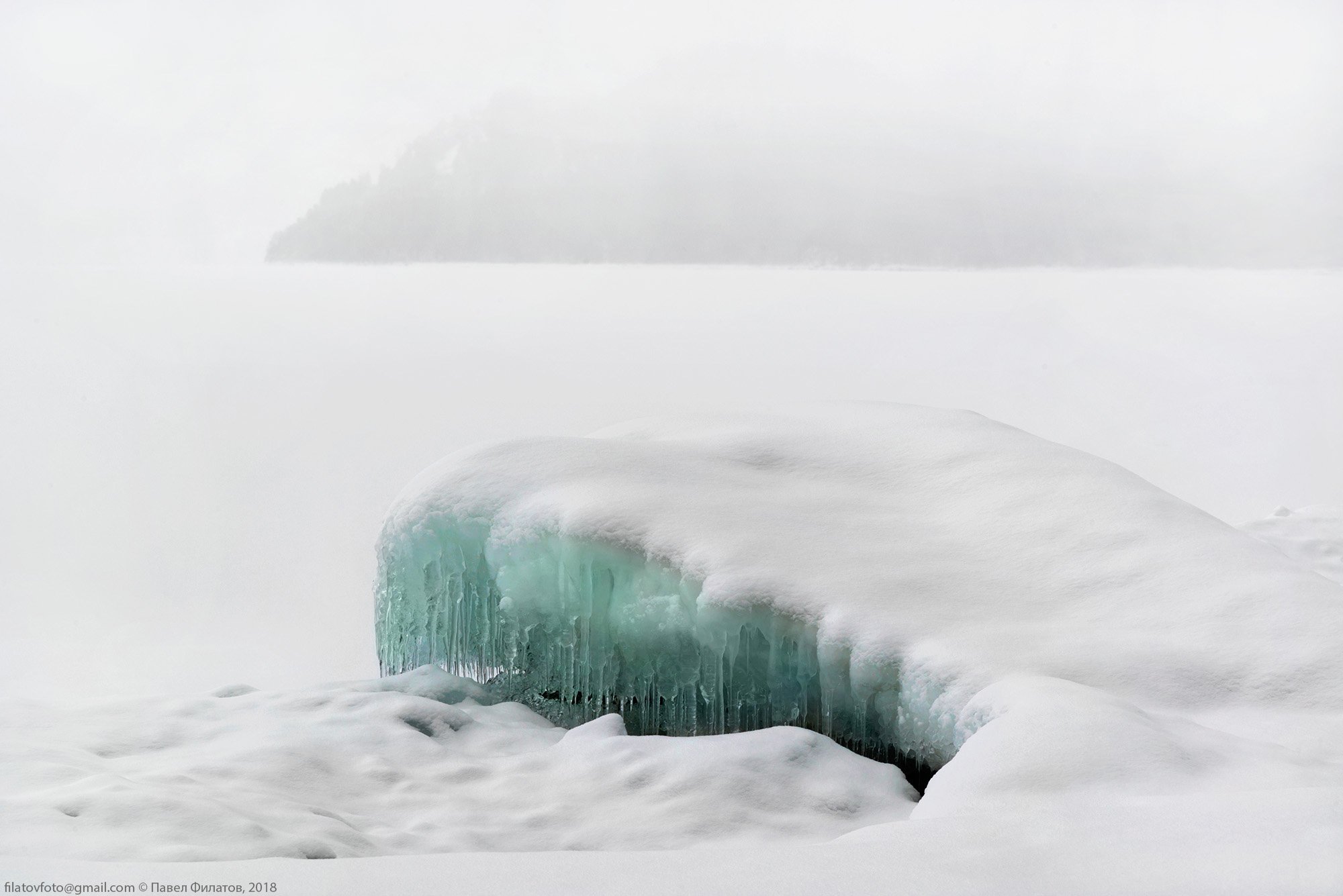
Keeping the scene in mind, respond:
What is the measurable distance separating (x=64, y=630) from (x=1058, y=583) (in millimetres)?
12453

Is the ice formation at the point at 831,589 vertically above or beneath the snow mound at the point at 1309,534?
above

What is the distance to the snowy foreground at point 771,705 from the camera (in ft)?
7.15

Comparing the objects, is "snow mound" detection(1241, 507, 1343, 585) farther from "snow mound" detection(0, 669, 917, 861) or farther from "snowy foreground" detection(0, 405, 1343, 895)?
"snow mound" detection(0, 669, 917, 861)

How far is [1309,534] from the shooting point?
8.89 m

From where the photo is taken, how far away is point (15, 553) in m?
19.9

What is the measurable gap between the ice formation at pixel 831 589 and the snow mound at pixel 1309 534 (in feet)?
14.0

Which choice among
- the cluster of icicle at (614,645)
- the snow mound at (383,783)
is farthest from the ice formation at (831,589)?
the snow mound at (383,783)

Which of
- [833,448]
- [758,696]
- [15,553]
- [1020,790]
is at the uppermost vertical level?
[833,448]

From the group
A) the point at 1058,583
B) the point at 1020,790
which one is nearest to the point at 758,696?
the point at 1058,583

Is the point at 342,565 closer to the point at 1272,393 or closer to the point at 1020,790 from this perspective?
the point at 1020,790

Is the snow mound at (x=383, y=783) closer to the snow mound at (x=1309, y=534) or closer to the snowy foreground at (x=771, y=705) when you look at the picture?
the snowy foreground at (x=771, y=705)

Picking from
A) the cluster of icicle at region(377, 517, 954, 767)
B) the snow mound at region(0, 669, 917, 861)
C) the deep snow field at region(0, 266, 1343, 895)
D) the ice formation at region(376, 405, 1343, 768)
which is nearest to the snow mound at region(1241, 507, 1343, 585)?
the deep snow field at region(0, 266, 1343, 895)

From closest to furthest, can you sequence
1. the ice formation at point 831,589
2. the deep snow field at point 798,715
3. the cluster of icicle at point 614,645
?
1. the deep snow field at point 798,715
2. the ice formation at point 831,589
3. the cluster of icicle at point 614,645

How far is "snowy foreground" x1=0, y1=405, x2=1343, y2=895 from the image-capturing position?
218 cm
